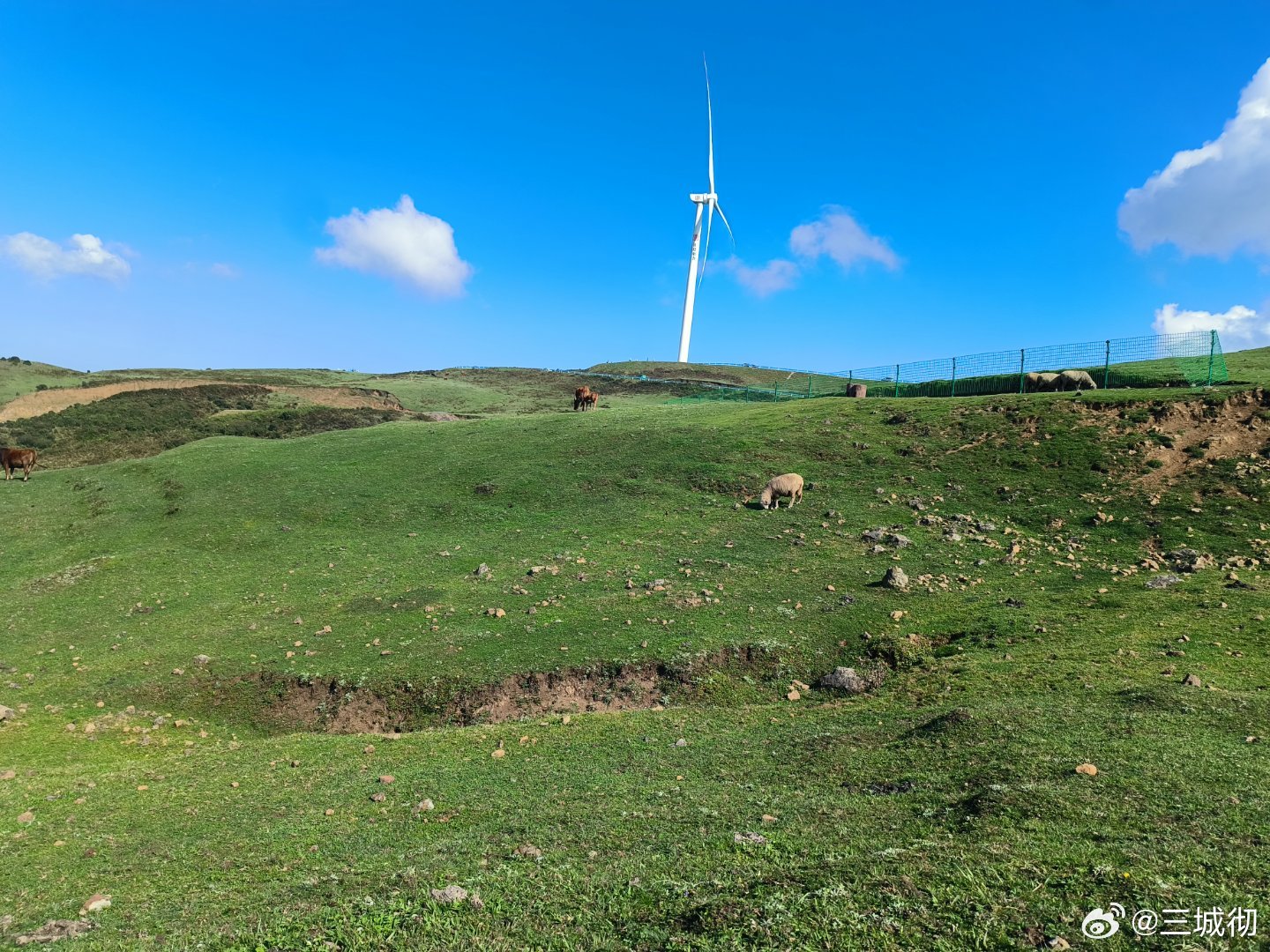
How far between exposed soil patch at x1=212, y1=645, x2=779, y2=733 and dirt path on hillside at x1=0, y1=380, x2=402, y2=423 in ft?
159

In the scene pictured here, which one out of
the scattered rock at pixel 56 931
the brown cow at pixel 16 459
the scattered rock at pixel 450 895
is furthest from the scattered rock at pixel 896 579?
the brown cow at pixel 16 459

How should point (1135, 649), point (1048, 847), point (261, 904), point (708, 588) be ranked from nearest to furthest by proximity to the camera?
point (1048, 847), point (261, 904), point (1135, 649), point (708, 588)

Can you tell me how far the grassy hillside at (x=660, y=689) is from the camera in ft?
18.2

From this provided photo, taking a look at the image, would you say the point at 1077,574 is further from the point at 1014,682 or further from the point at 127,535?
the point at 127,535

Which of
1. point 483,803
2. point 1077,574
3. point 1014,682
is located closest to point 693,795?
point 483,803

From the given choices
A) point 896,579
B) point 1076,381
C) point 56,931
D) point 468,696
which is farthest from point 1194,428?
point 56,931

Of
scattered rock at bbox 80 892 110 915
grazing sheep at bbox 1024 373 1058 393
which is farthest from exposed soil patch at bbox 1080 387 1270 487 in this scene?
scattered rock at bbox 80 892 110 915

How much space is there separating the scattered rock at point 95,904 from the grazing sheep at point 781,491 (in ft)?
62.6

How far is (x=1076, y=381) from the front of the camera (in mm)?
30750

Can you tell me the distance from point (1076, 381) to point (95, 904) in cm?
3611

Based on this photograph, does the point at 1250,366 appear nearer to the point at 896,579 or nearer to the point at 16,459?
the point at 896,579

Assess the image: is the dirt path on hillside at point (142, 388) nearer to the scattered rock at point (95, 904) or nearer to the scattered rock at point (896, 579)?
the scattered rock at point (896, 579)

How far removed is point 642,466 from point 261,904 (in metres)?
21.8

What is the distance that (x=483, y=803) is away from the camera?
822cm
